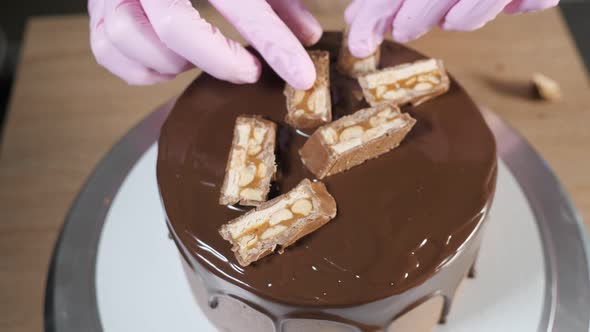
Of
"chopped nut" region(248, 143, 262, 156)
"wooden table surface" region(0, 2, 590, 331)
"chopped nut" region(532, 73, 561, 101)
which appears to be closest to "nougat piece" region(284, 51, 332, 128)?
"chopped nut" region(248, 143, 262, 156)

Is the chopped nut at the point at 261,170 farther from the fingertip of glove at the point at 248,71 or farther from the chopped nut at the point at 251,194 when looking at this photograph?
the fingertip of glove at the point at 248,71

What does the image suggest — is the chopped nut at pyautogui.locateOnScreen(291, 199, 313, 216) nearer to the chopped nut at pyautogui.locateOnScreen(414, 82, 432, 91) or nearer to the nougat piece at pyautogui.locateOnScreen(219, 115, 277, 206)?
the nougat piece at pyautogui.locateOnScreen(219, 115, 277, 206)

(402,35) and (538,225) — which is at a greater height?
(402,35)

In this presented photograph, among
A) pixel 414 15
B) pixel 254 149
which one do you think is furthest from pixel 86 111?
pixel 414 15

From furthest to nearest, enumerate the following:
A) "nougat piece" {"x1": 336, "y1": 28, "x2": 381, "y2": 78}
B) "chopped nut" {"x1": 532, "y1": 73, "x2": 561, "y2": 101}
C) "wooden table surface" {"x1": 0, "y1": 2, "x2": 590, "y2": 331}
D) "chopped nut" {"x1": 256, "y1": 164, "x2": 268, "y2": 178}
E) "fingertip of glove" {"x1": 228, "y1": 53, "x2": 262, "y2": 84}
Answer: "chopped nut" {"x1": 532, "y1": 73, "x2": 561, "y2": 101} < "wooden table surface" {"x1": 0, "y1": 2, "x2": 590, "y2": 331} < "nougat piece" {"x1": 336, "y1": 28, "x2": 381, "y2": 78} < "fingertip of glove" {"x1": 228, "y1": 53, "x2": 262, "y2": 84} < "chopped nut" {"x1": 256, "y1": 164, "x2": 268, "y2": 178}

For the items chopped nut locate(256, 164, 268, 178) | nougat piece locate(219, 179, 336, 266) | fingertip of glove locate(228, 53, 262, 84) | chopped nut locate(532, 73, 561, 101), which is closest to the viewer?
nougat piece locate(219, 179, 336, 266)

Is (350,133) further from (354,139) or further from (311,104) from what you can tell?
(311,104)

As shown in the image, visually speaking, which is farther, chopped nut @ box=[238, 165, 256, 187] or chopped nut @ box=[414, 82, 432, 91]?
chopped nut @ box=[414, 82, 432, 91]

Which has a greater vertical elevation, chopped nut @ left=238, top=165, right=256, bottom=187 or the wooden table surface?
chopped nut @ left=238, top=165, right=256, bottom=187
